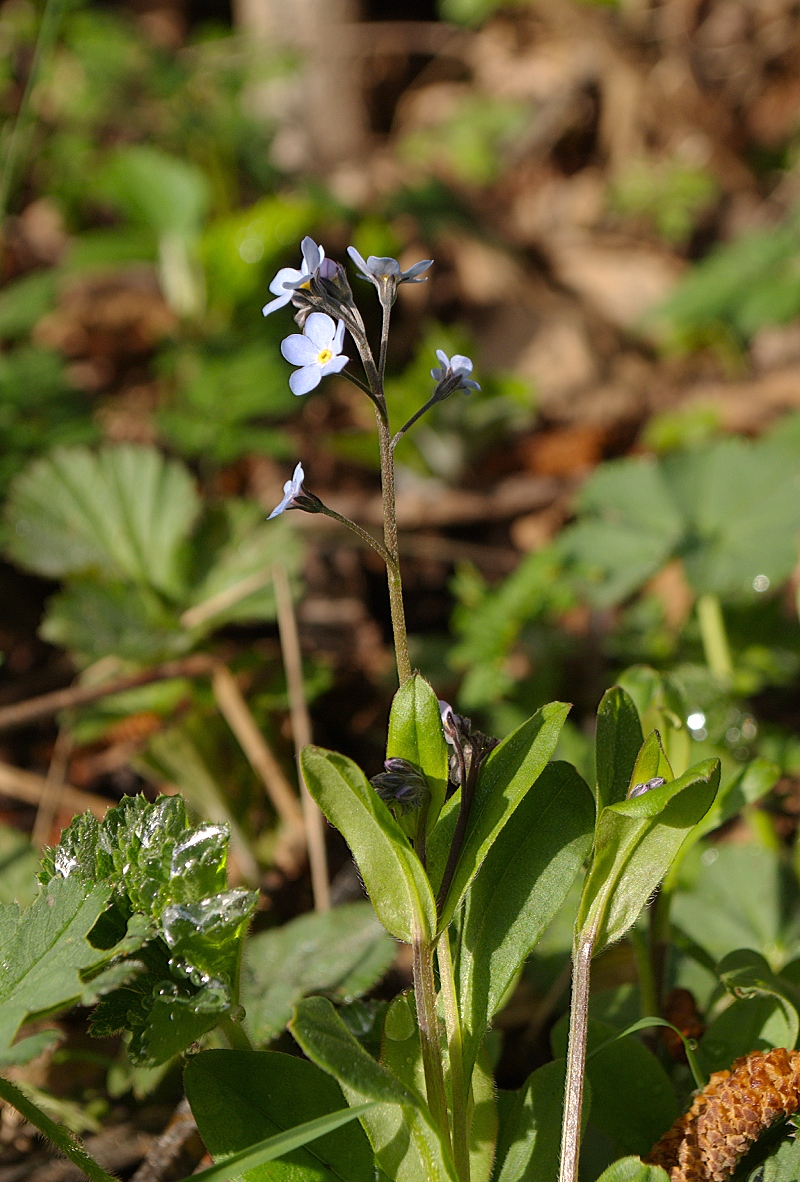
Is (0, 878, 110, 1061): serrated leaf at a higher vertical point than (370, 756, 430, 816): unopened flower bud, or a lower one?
lower

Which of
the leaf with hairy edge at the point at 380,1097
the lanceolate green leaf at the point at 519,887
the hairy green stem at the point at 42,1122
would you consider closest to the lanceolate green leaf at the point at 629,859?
the lanceolate green leaf at the point at 519,887

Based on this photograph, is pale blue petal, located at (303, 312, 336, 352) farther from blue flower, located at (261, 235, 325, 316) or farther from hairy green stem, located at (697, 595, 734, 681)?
hairy green stem, located at (697, 595, 734, 681)

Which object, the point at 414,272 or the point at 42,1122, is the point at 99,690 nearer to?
the point at 42,1122

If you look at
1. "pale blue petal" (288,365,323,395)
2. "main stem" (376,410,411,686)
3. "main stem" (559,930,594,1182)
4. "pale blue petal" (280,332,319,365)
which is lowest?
"main stem" (559,930,594,1182)

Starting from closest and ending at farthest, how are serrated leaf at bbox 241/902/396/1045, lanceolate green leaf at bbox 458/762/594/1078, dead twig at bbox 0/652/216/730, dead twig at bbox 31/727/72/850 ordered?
1. lanceolate green leaf at bbox 458/762/594/1078
2. serrated leaf at bbox 241/902/396/1045
3. dead twig at bbox 0/652/216/730
4. dead twig at bbox 31/727/72/850

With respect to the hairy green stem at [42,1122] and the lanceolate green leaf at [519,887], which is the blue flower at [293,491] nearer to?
the lanceolate green leaf at [519,887]

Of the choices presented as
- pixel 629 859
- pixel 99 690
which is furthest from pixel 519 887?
pixel 99 690

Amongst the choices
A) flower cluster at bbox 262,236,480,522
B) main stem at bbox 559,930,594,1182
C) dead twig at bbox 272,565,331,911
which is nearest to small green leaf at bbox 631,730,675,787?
main stem at bbox 559,930,594,1182
